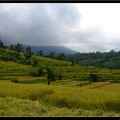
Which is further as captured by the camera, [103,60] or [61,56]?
[103,60]

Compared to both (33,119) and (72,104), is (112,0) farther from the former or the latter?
(72,104)

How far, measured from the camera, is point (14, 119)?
3361mm

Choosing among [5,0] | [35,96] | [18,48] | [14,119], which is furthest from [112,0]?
[18,48]

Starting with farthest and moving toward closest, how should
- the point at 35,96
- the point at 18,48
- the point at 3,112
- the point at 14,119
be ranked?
the point at 18,48, the point at 35,96, the point at 3,112, the point at 14,119

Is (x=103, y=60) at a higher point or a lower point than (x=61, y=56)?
lower

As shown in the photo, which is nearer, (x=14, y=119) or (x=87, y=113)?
(x=14, y=119)

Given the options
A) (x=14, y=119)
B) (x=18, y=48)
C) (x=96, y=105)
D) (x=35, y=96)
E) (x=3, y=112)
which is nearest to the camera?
(x=14, y=119)

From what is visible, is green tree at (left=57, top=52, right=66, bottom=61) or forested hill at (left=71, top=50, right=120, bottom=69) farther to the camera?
forested hill at (left=71, top=50, right=120, bottom=69)

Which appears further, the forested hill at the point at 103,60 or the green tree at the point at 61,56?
the forested hill at the point at 103,60

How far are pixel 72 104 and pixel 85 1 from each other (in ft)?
10.00

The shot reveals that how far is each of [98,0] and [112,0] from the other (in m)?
0.20

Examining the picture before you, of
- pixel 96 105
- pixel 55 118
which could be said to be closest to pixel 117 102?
pixel 96 105

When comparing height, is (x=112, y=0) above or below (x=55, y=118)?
above

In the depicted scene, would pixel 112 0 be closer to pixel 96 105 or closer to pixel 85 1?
pixel 85 1
